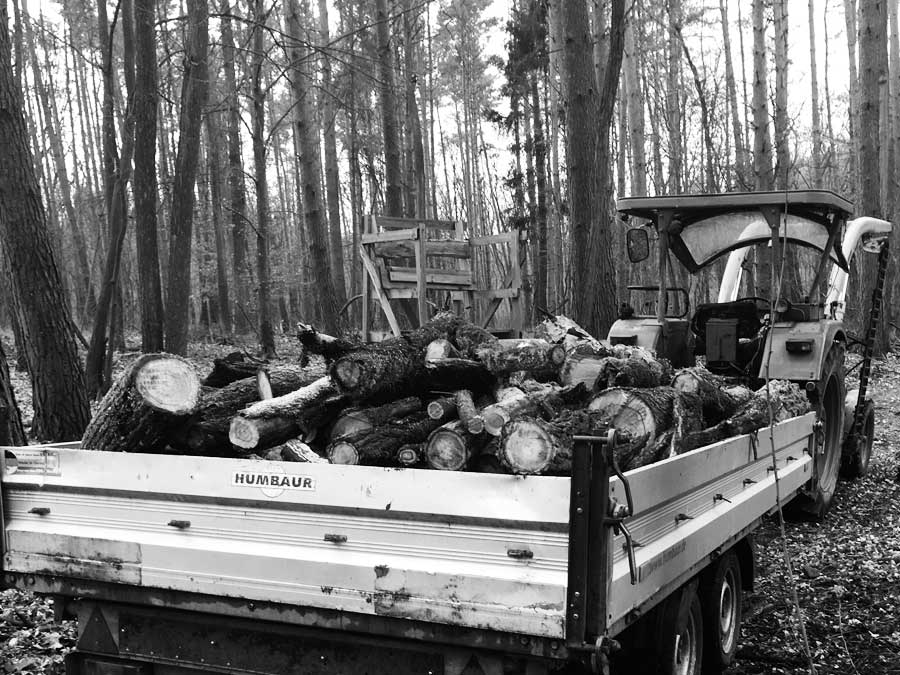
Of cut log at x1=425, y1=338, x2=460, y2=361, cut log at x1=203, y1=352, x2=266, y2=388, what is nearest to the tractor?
cut log at x1=425, y1=338, x2=460, y2=361

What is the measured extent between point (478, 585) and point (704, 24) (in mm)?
34783

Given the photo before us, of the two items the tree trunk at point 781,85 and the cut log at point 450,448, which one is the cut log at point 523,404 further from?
the tree trunk at point 781,85

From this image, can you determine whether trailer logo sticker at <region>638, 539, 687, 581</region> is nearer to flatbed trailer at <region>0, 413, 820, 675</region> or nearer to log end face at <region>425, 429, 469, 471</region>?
flatbed trailer at <region>0, 413, 820, 675</region>

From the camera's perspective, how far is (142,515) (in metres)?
3.24

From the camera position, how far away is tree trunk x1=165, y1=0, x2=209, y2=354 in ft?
39.9

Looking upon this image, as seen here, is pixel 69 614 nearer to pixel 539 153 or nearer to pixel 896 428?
pixel 896 428

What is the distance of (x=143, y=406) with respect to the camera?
369 cm

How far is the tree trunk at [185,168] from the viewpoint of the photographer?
12148 millimetres

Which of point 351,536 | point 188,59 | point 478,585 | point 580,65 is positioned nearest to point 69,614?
point 351,536

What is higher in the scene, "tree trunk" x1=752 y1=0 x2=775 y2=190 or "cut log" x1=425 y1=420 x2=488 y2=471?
"tree trunk" x1=752 y1=0 x2=775 y2=190

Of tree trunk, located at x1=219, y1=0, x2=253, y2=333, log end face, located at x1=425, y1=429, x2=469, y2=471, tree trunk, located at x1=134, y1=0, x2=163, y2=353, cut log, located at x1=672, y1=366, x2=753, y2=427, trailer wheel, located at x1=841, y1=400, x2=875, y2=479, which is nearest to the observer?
log end face, located at x1=425, y1=429, x2=469, y2=471

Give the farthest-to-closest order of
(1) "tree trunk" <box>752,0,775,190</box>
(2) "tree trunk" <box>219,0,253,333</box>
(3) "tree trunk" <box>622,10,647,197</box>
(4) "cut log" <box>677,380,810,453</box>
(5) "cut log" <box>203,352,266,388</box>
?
(3) "tree trunk" <box>622,10,647,197</box> < (2) "tree trunk" <box>219,0,253,333</box> < (1) "tree trunk" <box>752,0,775,190</box> < (5) "cut log" <box>203,352,266,388</box> < (4) "cut log" <box>677,380,810,453</box>

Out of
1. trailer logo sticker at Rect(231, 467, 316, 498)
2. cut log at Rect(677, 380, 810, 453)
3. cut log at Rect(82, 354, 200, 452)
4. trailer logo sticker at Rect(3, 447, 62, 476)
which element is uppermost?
cut log at Rect(82, 354, 200, 452)

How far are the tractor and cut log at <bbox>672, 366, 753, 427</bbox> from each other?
1205 millimetres
